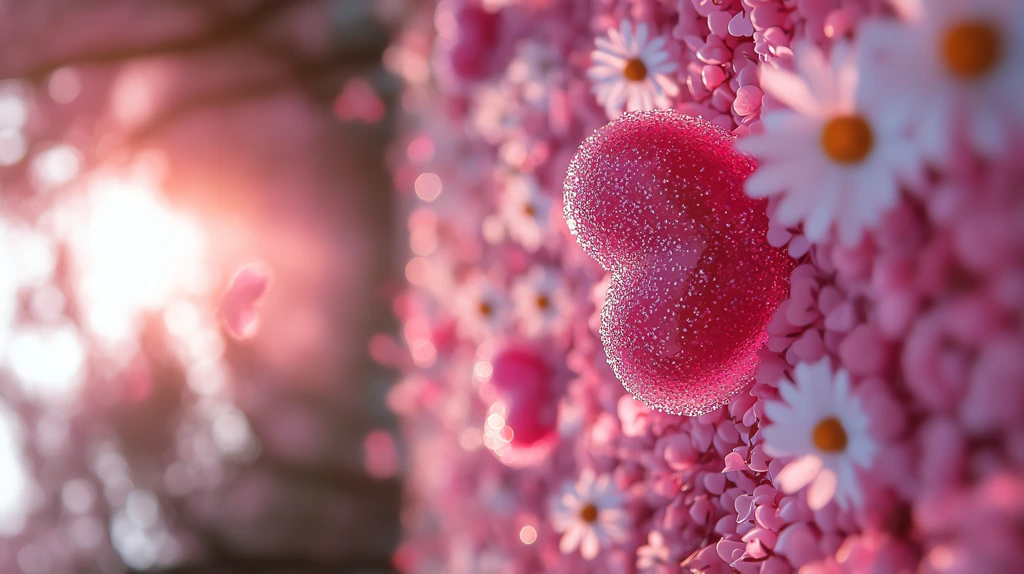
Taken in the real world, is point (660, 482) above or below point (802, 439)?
below

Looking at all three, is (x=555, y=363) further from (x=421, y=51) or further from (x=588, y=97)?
(x=421, y=51)

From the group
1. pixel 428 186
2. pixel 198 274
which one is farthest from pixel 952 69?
pixel 198 274

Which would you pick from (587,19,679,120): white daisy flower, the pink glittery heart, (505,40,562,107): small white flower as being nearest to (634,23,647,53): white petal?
(587,19,679,120): white daisy flower

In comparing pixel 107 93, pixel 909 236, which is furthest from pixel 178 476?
pixel 909 236

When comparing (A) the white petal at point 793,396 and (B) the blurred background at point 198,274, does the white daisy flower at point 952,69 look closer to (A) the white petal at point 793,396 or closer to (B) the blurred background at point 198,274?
(A) the white petal at point 793,396

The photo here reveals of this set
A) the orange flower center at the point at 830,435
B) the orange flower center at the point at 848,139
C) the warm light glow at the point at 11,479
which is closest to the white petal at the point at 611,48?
the orange flower center at the point at 848,139

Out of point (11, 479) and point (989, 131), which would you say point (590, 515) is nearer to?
point (989, 131)

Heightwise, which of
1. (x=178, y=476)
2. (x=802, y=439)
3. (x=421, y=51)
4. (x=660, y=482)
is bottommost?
(x=178, y=476)
